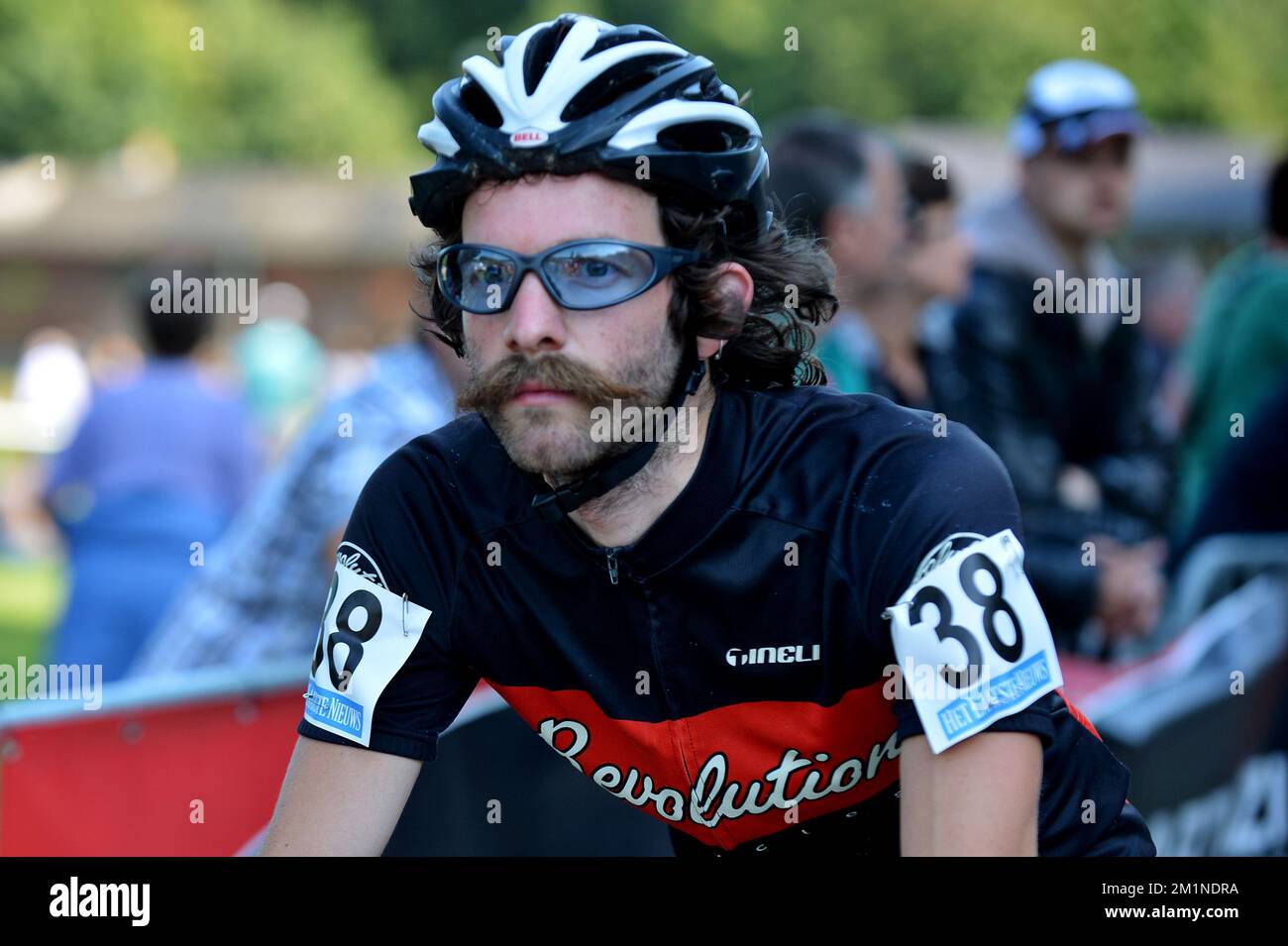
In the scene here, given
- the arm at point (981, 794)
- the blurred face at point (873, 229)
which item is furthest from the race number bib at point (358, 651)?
the blurred face at point (873, 229)

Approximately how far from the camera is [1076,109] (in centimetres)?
596

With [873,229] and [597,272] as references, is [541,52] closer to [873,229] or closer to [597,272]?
[597,272]

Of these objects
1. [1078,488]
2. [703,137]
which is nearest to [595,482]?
[703,137]

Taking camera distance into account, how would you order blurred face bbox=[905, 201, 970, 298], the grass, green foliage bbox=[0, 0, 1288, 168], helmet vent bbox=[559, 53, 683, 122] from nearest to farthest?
helmet vent bbox=[559, 53, 683, 122] < blurred face bbox=[905, 201, 970, 298] < the grass < green foliage bbox=[0, 0, 1288, 168]

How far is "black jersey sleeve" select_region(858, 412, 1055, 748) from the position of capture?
2396 mm

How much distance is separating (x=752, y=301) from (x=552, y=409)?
0.57 metres

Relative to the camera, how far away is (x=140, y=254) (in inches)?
1665

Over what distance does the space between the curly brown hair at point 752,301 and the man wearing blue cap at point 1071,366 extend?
2.52 m

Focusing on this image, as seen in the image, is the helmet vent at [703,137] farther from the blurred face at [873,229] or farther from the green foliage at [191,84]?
the green foliage at [191,84]

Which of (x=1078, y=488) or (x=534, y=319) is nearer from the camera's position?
(x=534, y=319)

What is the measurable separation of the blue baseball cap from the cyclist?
3503 millimetres

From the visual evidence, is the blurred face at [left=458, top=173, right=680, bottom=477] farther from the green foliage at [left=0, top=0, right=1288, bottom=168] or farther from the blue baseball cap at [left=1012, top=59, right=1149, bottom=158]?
the green foliage at [left=0, top=0, right=1288, bottom=168]

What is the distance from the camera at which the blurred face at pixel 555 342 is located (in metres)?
2.54

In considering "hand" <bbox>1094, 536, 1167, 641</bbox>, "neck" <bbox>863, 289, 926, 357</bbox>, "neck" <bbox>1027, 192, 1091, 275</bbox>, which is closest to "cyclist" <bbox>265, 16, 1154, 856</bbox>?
"neck" <bbox>863, 289, 926, 357</bbox>
